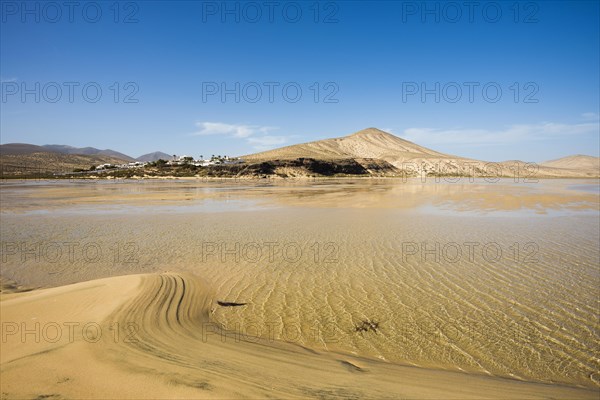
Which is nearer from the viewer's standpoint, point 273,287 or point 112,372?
point 112,372

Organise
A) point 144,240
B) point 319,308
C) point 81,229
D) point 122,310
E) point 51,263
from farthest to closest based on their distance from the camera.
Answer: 1. point 81,229
2. point 144,240
3. point 51,263
4. point 319,308
5. point 122,310

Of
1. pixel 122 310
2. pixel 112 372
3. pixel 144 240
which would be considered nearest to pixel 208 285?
pixel 122 310

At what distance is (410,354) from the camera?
15.1ft

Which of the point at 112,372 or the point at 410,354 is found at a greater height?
the point at 112,372

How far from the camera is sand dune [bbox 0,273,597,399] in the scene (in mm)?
3375

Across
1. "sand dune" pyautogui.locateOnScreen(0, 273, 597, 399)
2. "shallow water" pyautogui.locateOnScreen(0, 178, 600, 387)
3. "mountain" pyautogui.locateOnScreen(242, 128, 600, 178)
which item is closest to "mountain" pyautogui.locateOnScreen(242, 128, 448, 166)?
"mountain" pyautogui.locateOnScreen(242, 128, 600, 178)

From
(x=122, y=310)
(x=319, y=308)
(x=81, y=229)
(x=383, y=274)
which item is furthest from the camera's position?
(x=81, y=229)

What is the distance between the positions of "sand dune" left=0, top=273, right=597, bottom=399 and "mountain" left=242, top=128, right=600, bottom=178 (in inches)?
3466

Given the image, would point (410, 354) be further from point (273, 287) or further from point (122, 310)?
point (122, 310)

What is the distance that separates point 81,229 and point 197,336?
11883 mm

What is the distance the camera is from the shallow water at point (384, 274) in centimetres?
486

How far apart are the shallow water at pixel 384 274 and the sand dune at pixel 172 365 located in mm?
447

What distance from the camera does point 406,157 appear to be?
127375mm

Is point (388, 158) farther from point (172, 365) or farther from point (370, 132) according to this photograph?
point (172, 365)
